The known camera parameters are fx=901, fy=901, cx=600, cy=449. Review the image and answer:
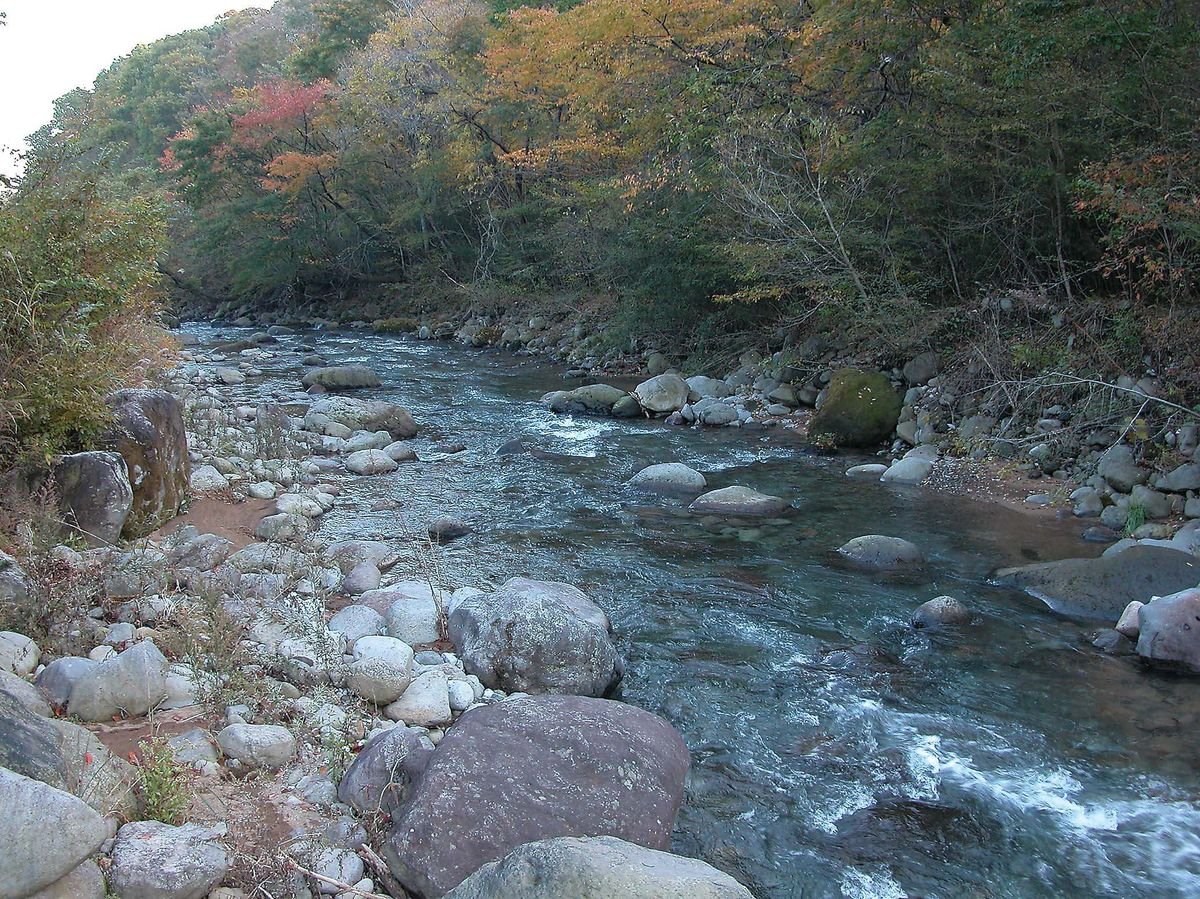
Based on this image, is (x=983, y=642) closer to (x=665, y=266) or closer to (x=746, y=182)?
(x=746, y=182)

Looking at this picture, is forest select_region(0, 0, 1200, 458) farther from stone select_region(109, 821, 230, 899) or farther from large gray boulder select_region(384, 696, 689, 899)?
large gray boulder select_region(384, 696, 689, 899)

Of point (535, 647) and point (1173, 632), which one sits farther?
point (1173, 632)

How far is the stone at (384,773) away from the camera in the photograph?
381cm

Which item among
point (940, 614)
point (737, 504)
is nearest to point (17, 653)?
point (940, 614)

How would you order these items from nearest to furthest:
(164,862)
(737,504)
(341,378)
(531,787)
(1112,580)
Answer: (164,862), (531,787), (1112,580), (737,504), (341,378)

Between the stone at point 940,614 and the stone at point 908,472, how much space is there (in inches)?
144

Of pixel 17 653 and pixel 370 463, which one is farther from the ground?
pixel 17 653

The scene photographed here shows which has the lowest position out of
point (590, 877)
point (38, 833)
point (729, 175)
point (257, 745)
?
point (257, 745)

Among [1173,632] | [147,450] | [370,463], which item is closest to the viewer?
[1173,632]

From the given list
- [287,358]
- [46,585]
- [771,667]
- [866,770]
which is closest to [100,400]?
[46,585]

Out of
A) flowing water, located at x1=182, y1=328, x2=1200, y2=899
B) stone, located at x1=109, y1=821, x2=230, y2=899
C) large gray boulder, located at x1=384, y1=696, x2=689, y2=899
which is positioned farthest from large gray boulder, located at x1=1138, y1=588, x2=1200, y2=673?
stone, located at x1=109, y1=821, x2=230, y2=899

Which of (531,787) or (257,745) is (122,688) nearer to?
(257,745)

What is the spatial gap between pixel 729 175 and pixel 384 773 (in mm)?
11300

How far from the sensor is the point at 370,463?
10.6m
